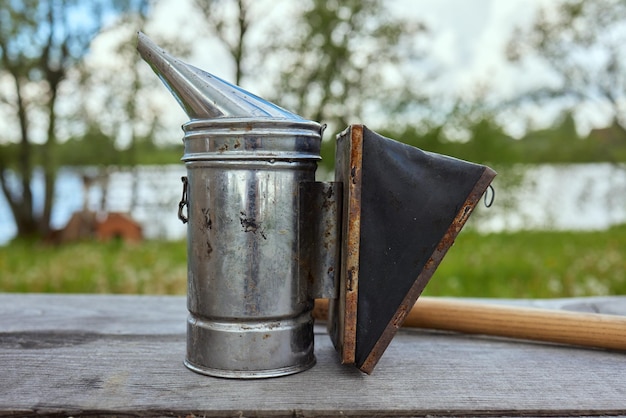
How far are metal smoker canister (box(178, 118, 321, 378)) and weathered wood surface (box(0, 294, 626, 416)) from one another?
0.08 m

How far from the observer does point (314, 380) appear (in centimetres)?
141

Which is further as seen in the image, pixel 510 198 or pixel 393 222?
pixel 510 198

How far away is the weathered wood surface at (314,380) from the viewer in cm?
124

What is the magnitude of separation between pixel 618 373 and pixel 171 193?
853cm

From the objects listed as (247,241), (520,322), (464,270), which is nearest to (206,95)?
(247,241)

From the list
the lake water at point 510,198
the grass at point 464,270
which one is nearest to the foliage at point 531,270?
the grass at point 464,270

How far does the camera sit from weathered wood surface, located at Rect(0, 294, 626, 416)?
1241mm

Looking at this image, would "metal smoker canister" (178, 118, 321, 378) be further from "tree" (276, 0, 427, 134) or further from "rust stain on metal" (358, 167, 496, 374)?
"tree" (276, 0, 427, 134)

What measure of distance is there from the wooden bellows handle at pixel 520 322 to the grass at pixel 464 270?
214 centimetres

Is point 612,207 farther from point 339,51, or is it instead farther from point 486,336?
point 486,336

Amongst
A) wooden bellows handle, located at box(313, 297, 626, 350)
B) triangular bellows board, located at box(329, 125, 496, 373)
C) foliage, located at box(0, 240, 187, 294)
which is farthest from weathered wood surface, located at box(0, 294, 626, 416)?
foliage, located at box(0, 240, 187, 294)

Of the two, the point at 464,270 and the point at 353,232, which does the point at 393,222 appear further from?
the point at 464,270

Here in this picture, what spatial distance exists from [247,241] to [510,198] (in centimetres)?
791

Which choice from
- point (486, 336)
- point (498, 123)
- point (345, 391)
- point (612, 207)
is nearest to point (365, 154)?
point (345, 391)
